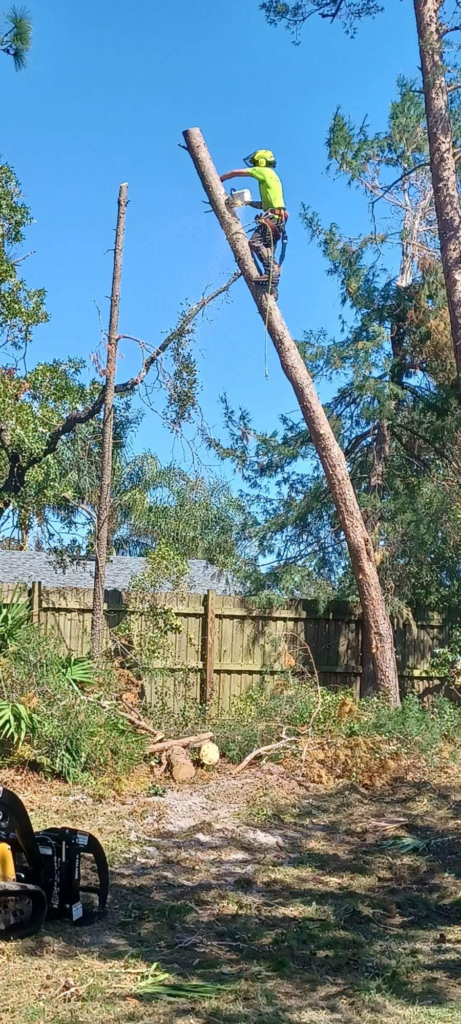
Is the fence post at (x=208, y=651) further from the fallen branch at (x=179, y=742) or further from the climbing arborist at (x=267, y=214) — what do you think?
the climbing arborist at (x=267, y=214)

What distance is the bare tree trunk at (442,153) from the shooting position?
9.73 m

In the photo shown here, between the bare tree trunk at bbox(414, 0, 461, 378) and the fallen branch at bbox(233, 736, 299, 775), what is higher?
the bare tree trunk at bbox(414, 0, 461, 378)

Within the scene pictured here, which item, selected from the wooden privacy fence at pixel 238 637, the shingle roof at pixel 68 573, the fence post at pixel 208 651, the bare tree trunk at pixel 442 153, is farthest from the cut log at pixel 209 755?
the shingle roof at pixel 68 573

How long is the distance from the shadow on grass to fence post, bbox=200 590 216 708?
3093mm

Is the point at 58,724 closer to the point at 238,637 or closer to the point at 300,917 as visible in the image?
the point at 300,917

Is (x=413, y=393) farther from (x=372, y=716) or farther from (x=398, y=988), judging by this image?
(x=398, y=988)

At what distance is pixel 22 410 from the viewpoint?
13.2m

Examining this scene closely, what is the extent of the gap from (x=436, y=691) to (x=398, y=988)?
802 centimetres

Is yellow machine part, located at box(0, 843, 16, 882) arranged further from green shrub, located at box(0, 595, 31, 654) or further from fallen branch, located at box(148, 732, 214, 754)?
fallen branch, located at box(148, 732, 214, 754)

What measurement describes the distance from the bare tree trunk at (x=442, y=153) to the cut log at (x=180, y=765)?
4879 millimetres

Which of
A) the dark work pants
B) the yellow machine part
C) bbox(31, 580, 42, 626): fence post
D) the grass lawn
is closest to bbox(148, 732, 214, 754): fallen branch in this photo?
the grass lawn

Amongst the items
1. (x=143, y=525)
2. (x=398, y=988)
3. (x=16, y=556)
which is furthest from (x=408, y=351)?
(x=143, y=525)

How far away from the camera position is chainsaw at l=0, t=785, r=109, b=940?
169 inches

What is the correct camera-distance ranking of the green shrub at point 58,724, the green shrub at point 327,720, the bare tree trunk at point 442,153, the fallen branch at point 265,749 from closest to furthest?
the green shrub at point 58,724
the fallen branch at point 265,749
the green shrub at point 327,720
the bare tree trunk at point 442,153
